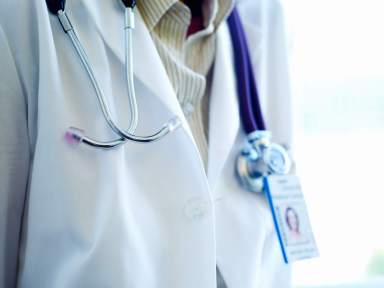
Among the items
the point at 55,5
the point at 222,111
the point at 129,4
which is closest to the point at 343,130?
the point at 222,111

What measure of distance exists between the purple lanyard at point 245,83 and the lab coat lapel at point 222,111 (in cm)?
2

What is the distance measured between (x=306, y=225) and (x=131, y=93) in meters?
0.51

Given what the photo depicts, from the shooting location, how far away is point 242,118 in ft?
2.71

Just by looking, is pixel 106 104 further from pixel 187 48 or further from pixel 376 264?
pixel 376 264

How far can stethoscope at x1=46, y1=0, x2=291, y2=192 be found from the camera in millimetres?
547

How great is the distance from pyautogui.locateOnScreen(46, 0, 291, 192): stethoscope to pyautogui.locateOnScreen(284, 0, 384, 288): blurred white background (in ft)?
0.96

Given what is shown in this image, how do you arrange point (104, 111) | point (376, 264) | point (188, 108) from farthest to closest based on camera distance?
point (376, 264) < point (188, 108) < point (104, 111)

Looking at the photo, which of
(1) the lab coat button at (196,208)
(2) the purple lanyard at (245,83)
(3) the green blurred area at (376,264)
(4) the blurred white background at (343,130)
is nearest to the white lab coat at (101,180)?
(1) the lab coat button at (196,208)

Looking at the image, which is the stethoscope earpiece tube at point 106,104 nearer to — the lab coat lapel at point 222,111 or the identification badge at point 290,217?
the lab coat lapel at point 222,111

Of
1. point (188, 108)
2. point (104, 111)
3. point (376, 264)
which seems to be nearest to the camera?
point (104, 111)

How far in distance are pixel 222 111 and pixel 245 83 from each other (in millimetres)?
118

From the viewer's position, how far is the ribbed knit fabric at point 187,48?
70 centimetres

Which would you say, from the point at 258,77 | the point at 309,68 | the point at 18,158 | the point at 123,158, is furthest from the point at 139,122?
the point at 309,68

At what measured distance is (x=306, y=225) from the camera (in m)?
0.78
